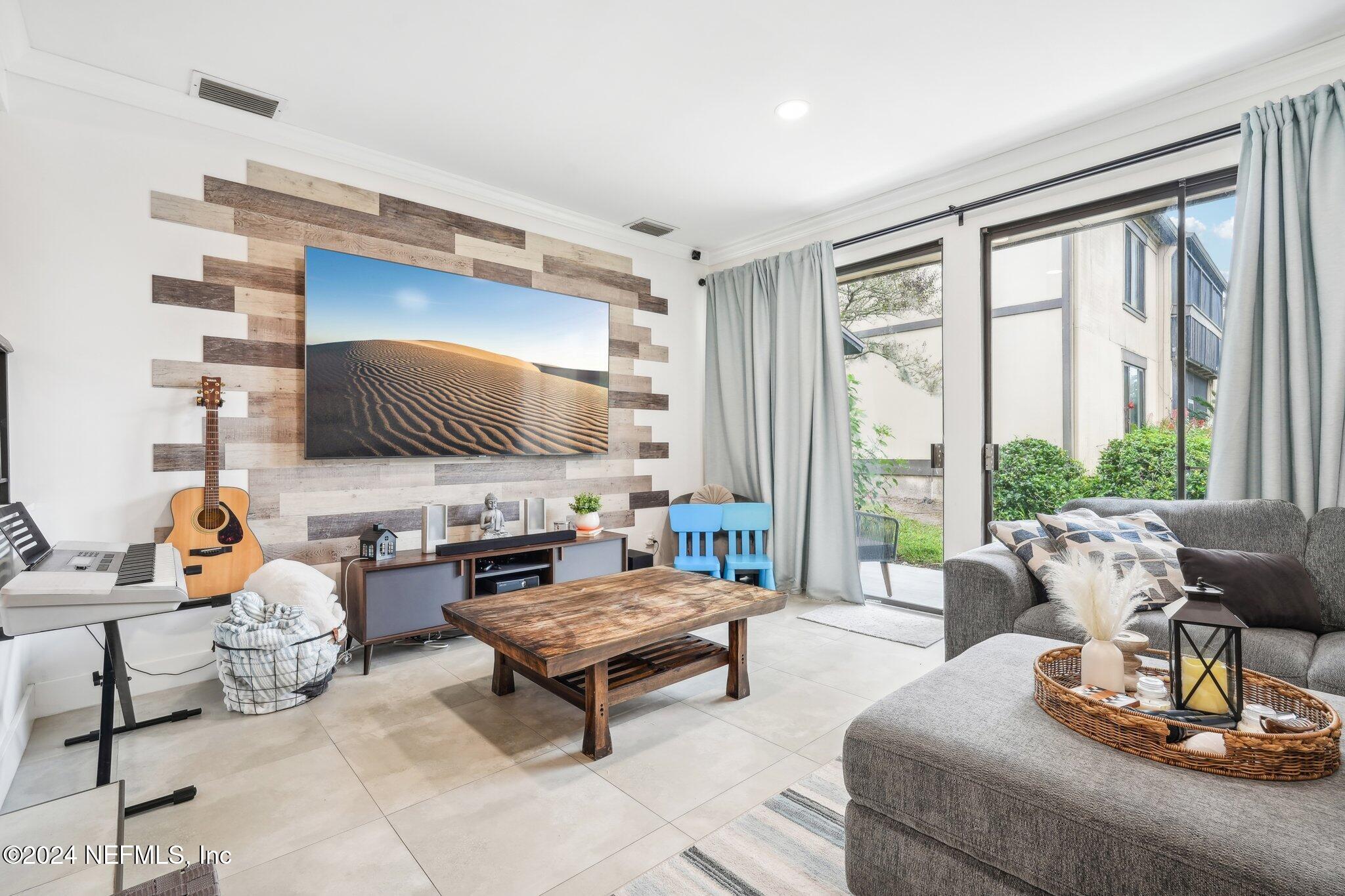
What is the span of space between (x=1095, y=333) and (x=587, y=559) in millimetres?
3106

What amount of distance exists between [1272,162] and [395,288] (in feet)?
13.1

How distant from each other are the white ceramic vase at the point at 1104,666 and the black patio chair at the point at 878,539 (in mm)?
→ 2715

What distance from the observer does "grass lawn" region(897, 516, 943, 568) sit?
163 inches

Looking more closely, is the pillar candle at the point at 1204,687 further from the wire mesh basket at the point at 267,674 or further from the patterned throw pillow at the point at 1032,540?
the wire mesh basket at the point at 267,674

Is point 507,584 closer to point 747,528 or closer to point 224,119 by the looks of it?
point 747,528

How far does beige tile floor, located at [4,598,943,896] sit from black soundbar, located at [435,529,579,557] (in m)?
0.60

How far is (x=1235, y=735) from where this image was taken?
1097 millimetres

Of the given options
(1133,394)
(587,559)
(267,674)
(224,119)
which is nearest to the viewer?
(267,674)

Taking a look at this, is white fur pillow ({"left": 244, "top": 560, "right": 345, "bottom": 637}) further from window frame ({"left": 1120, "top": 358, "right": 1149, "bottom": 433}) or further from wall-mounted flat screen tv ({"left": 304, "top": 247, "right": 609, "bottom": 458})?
window frame ({"left": 1120, "top": 358, "right": 1149, "bottom": 433})

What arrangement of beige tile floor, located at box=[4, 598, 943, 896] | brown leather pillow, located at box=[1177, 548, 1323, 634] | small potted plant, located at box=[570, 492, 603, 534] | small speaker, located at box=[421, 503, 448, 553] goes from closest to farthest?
beige tile floor, located at box=[4, 598, 943, 896] < brown leather pillow, located at box=[1177, 548, 1323, 634] < small speaker, located at box=[421, 503, 448, 553] < small potted plant, located at box=[570, 492, 603, 534]

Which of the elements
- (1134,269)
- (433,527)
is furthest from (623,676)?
(1134,269)

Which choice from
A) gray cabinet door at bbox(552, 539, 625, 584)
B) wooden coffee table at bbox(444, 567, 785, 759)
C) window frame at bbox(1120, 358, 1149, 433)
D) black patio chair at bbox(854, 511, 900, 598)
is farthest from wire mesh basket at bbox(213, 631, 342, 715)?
window frame at bbox(1120, 358, 1149, 433)

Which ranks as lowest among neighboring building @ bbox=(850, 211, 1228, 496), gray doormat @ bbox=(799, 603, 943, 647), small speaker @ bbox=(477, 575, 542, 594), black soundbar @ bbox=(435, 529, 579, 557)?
gray doormat @ bbox=(799, 603, 943, 647)

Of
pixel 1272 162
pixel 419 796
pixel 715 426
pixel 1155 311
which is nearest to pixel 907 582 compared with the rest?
pixel 715 426
